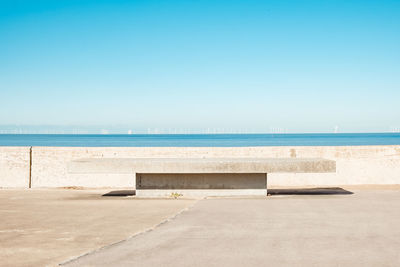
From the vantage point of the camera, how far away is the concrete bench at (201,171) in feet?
37.3

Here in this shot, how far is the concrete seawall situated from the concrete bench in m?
3.34

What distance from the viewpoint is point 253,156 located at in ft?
51.6

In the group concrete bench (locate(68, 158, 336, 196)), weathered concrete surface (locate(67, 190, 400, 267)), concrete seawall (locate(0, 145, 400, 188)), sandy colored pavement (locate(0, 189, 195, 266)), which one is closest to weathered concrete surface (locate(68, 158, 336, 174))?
concrete bench (locate(68, 158, 336, 196))

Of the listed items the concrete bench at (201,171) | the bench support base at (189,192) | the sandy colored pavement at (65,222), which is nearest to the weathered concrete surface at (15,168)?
the sandy colored pavement at (65,222)

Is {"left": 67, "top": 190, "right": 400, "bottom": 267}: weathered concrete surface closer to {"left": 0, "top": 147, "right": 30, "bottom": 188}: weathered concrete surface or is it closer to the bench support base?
the bench support base

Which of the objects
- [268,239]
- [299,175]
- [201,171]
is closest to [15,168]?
[201,171]

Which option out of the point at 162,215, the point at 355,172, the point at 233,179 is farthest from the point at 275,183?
the point at 162,215

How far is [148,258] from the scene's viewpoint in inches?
205

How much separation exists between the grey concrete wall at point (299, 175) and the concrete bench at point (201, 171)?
3.34 m

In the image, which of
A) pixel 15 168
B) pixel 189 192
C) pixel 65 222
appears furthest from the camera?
pixel 15 168

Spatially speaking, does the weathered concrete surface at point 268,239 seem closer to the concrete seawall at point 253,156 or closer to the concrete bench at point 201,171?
the concrete bench at point 201,171

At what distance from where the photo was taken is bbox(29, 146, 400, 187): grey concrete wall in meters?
15.4

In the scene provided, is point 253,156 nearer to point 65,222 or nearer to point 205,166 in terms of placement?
point 205,166

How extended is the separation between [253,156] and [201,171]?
14.9 feet
